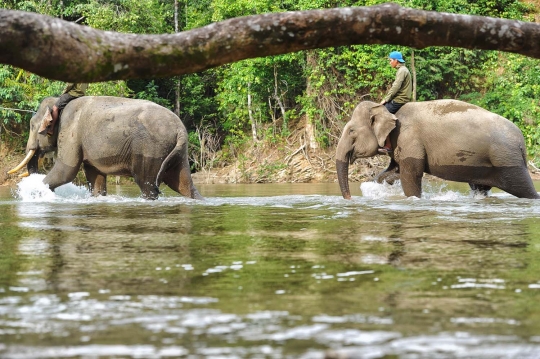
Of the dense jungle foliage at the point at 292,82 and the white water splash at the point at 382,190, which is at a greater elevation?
the dense jungle foliage at the point at 292,82

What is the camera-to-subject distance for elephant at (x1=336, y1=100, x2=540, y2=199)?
1484 cm

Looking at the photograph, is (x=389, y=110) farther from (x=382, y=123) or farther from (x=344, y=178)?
(x=344, y=178)

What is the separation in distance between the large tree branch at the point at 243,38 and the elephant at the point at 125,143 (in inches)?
350

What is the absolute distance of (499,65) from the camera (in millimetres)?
37469

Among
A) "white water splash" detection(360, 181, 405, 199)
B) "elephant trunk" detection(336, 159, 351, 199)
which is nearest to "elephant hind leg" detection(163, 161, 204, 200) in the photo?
"elephant trunk" detection(336, 159, 351, 199)

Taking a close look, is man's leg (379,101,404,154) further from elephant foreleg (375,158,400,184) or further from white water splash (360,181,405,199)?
white water splash (360,181,405,199)

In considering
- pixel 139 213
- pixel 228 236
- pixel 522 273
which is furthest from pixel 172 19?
pixel 522 273

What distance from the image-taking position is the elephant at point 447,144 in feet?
48.7

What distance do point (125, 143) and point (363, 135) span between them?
395 cm

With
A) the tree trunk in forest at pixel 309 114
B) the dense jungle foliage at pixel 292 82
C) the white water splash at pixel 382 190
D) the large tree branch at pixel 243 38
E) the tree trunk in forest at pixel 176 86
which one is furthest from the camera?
the tree trunk in forest at pixel 176 86

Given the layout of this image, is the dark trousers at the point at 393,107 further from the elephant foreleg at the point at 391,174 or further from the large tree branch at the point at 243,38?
the large tree branch at the point at 243,38

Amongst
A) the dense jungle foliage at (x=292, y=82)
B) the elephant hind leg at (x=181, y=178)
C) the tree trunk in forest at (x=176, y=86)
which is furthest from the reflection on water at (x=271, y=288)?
the tree trunk in forest at (x=176, y=86)

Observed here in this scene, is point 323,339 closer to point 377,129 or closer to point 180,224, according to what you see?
point 180,224

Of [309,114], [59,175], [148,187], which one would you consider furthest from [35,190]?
[309,114]
